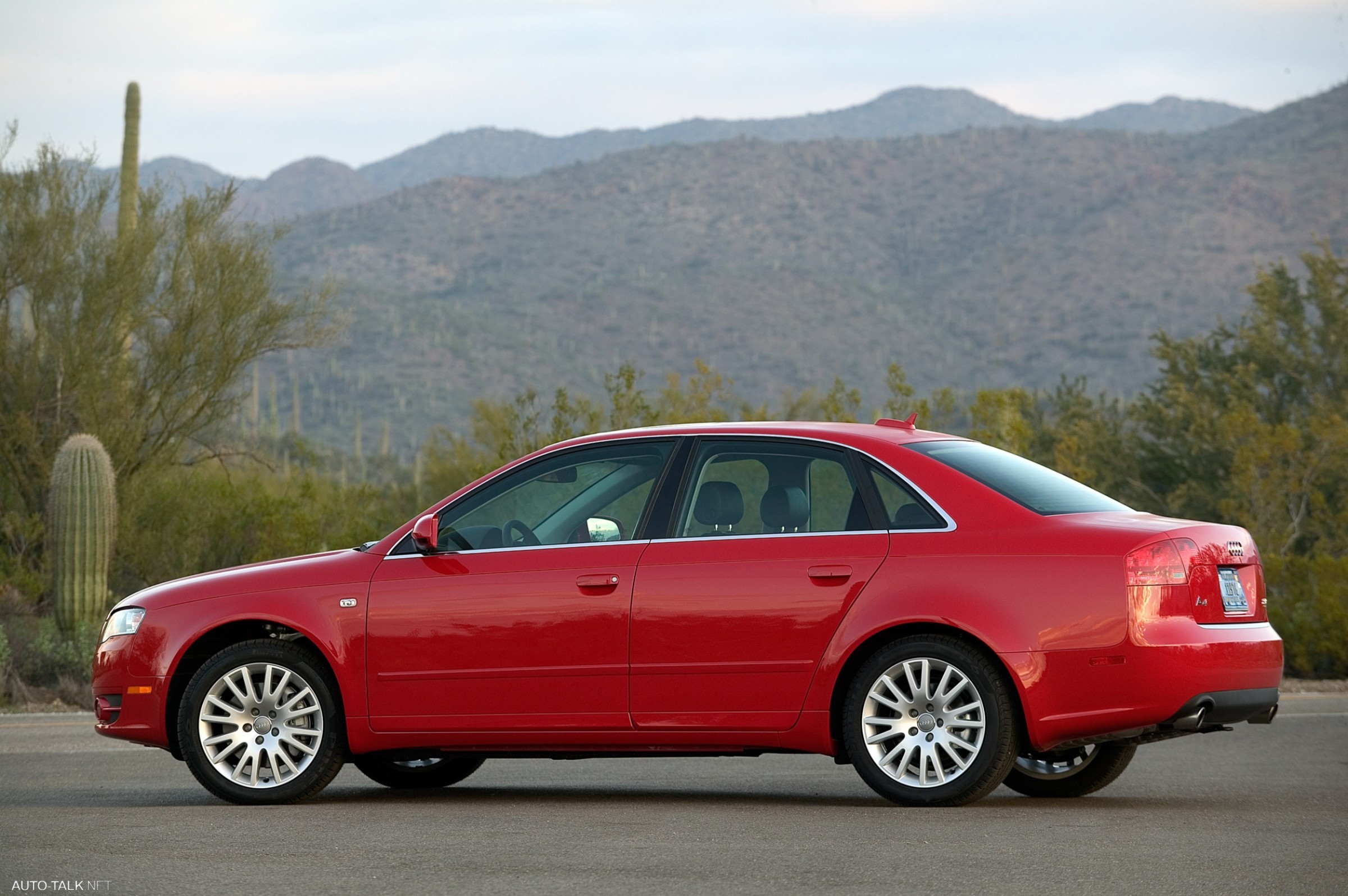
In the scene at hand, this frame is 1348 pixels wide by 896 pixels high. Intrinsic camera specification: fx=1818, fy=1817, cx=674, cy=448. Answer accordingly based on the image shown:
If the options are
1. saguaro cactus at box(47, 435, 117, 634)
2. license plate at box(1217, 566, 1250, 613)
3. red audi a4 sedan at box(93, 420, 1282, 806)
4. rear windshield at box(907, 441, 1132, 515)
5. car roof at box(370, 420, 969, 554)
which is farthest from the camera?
saguaro cactus at box(47, 435, 117, 634)

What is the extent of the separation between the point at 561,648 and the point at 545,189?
10900 centimetres

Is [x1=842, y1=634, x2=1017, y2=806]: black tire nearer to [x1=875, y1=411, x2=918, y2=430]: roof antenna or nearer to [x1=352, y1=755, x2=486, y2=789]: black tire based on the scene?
[x1=875, y1=411, x2=918, y2=430]: roof antenna

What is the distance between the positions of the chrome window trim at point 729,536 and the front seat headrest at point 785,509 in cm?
6

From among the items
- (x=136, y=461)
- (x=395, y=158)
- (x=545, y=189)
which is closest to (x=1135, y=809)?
(x=136, y=461)

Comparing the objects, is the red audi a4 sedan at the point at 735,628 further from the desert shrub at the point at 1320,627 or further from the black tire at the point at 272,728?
the desert shrub at the point at 1320,627

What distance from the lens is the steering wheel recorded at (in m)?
8.38

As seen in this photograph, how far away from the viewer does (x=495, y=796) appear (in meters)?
8.88

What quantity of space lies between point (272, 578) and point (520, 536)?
1.22m

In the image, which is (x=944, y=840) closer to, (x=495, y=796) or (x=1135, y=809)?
(x=1135, y=809)

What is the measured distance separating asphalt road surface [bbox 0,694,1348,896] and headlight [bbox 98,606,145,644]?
0.83m

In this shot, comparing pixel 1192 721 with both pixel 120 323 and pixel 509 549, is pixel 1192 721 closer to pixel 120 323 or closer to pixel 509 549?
pixel 509 549

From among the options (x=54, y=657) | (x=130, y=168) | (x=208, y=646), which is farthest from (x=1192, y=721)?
(x=130, y=168)

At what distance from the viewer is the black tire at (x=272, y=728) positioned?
8.38 meters

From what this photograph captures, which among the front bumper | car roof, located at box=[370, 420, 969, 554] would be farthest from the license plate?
the front bumper
